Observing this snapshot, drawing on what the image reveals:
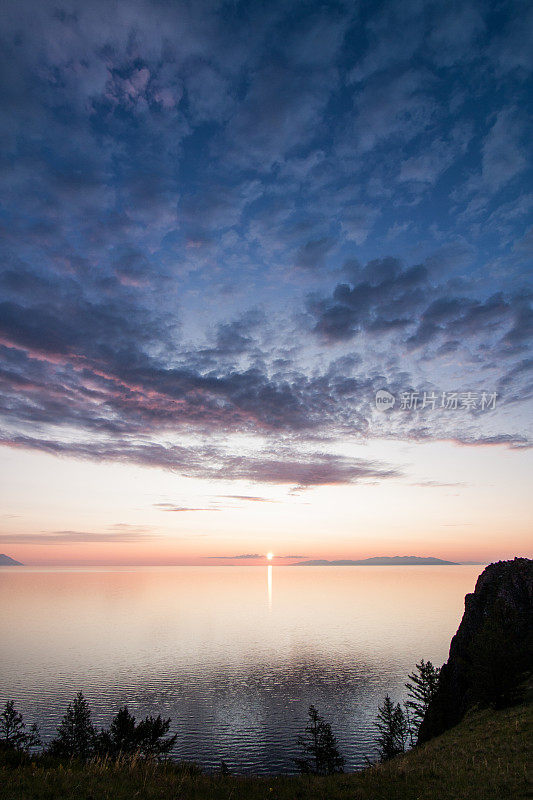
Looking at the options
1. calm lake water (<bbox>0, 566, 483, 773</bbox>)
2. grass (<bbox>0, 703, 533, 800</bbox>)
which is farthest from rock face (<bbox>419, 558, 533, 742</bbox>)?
calm lake water (<bbox>0, 566, 483, 773</bbox>)

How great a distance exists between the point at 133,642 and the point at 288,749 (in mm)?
124883

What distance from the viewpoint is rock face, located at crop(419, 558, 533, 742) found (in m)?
39.7

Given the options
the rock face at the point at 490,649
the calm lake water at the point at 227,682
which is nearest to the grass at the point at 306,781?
the rock face at the point at 490,649

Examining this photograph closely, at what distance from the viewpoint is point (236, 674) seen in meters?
136

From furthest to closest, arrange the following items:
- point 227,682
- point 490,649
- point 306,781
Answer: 1. point 227,682
2. point 490,649
3. point 306,781

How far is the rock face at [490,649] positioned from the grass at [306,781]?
11551mm

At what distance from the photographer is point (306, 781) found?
62.0 ft

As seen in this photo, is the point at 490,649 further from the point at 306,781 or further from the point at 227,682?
the point at 227,682

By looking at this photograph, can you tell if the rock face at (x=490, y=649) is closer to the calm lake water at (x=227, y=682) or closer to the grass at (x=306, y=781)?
the grass at (x=306, y=781)

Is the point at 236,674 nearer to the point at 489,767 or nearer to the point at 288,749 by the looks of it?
the point at 288,749

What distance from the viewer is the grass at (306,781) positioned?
38.4ft

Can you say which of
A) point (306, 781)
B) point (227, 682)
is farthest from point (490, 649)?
point (227, 682)

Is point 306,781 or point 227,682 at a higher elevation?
point 306,781

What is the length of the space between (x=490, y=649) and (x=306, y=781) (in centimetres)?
3168
